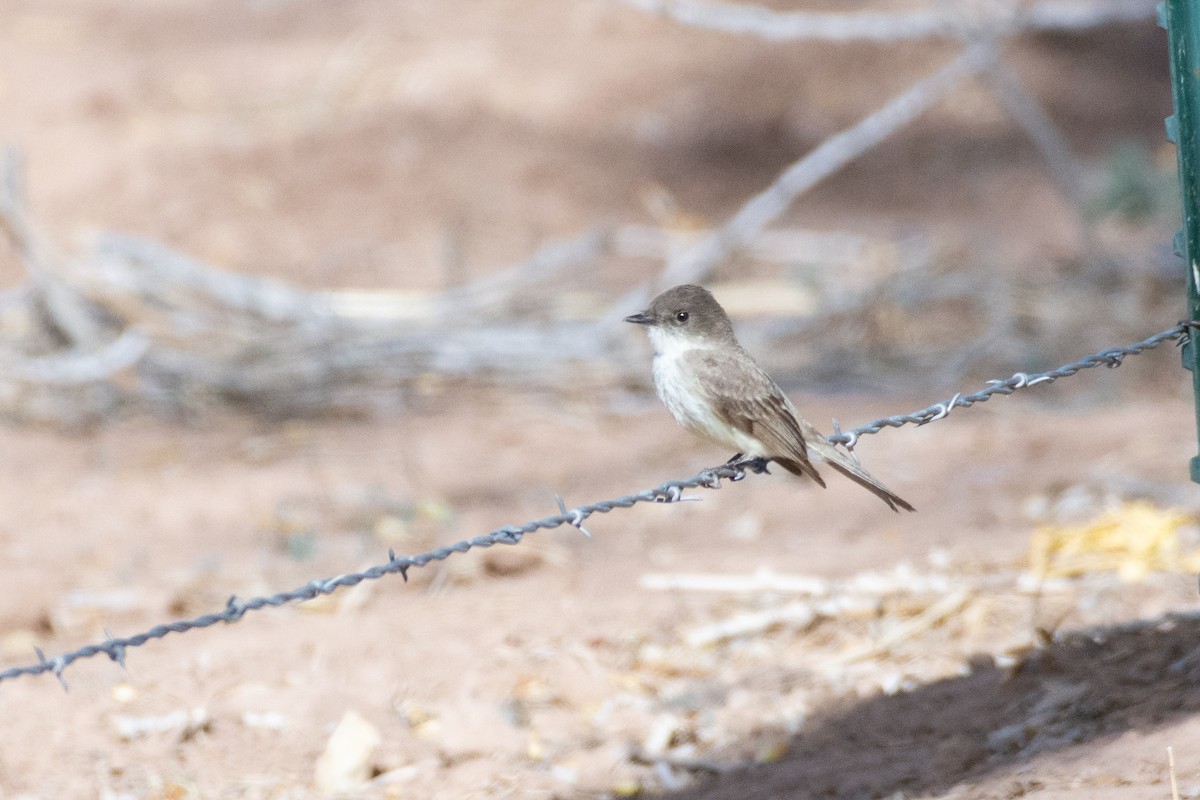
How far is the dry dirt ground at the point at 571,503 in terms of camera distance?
511cm

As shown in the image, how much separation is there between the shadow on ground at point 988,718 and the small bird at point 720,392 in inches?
34.4

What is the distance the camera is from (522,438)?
9289mm

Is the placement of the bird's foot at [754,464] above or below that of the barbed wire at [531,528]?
above

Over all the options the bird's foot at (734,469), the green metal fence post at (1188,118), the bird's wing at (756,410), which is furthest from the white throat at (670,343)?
the green metal fence post at (1188,118)

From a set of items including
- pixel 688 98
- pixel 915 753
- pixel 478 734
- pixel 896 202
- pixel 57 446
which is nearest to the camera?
pixel 915 753

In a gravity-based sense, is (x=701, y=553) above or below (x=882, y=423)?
above

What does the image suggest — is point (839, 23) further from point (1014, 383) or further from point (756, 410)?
point (1014, 383)

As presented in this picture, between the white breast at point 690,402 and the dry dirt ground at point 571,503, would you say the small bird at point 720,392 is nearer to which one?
the white breast at point 690,402

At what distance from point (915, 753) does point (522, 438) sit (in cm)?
475

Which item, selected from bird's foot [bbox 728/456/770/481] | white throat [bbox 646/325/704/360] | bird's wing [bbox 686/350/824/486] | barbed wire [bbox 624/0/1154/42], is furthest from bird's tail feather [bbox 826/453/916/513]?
barbed wire [bbox 624/0/1154/42]

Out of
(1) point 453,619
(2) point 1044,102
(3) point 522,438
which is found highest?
(2) point 1044,102

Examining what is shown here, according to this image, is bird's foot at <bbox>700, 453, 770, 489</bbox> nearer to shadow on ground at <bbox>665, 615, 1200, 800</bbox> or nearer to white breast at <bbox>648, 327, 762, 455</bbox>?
white breast at <bbox>648, 327, 762, 455</bbox>

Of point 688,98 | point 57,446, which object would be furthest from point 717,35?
point 57,446

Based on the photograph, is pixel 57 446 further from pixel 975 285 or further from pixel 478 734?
pixel 975 285
